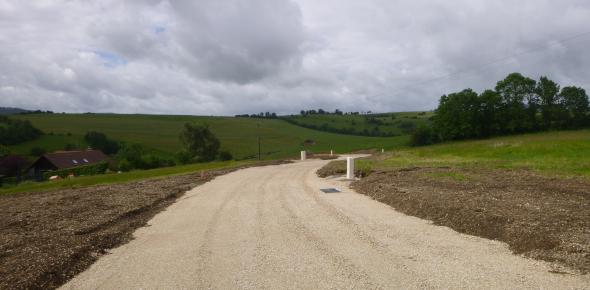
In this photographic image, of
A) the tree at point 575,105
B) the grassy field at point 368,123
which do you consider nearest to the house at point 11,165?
the grassy field at point 368,123

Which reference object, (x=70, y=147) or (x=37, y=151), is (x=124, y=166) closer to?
(x=37, y=151)

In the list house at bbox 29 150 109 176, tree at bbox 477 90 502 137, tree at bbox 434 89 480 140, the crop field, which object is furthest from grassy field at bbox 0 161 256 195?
tree at bbox 477 90 502 137

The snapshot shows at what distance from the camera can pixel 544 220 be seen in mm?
10602

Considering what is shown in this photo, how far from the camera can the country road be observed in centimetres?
753

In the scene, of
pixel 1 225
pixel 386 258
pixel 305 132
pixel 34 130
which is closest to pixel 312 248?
pixel 386 258

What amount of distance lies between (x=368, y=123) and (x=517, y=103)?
64.4 meters

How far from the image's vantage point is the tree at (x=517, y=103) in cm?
7419

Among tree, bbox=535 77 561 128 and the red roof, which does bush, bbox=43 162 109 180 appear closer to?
the red roof

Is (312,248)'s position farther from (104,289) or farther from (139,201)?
(139,201)

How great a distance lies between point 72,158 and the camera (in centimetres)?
8756

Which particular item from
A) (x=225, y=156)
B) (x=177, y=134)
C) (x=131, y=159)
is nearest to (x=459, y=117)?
(x=225, y=156)

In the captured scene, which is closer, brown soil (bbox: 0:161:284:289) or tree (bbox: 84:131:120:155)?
brown soil (bbox: 0:161:284:289)

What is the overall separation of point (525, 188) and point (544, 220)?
648 centimetres

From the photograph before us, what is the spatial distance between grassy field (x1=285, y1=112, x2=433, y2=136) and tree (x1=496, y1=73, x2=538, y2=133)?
126 ft
